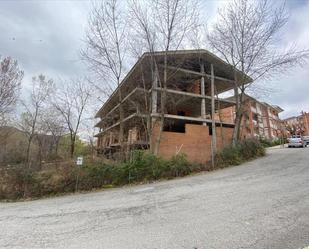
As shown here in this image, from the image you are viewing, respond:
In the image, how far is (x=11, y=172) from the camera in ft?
42.5

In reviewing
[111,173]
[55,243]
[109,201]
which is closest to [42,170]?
[111,173]

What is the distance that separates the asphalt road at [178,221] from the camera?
467 centimetres

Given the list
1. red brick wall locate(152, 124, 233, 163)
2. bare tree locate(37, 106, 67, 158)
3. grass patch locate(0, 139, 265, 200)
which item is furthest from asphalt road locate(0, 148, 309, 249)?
bare tree locate(37, 106, 67, 158)

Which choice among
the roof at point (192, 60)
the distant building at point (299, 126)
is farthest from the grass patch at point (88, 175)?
the distant building at point (299, 126)

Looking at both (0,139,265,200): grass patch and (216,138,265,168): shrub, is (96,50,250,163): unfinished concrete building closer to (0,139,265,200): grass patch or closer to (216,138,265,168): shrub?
(216,138,265,168): shrub

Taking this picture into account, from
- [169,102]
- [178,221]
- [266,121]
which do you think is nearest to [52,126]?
[169,102]

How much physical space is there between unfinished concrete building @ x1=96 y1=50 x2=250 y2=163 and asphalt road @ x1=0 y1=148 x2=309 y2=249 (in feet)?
24.0

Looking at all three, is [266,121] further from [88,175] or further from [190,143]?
[88,175]

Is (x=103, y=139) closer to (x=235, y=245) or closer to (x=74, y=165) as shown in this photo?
(x=74, y=165)

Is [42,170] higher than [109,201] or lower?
higher

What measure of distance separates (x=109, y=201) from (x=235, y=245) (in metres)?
5.98

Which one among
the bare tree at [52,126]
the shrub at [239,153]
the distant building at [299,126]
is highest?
the distant building at [299,126]

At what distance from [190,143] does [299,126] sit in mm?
76971

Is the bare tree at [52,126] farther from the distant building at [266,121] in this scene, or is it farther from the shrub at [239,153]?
the distant building at [266,121]
